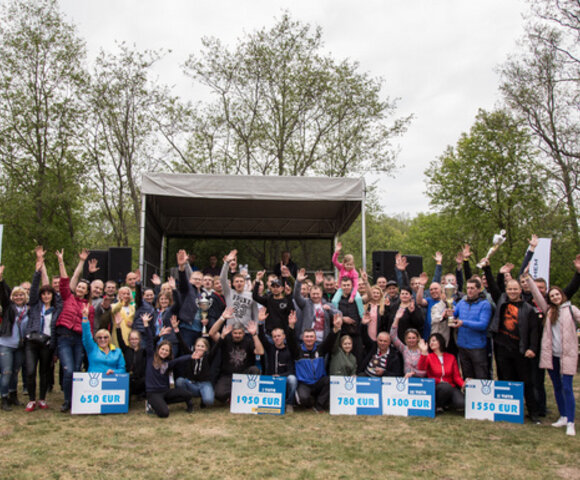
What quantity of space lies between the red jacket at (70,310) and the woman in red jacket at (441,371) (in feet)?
13.1

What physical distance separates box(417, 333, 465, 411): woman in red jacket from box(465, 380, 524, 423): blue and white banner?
0.81ft

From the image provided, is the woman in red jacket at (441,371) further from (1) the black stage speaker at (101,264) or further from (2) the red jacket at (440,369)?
(1) the black stage speaker at (101,264)

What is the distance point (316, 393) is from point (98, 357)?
2.55 meters

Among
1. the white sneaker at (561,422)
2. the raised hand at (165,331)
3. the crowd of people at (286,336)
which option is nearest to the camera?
the white sneaker at (561,422)

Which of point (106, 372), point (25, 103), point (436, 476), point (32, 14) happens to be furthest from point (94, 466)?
point (32, 14)

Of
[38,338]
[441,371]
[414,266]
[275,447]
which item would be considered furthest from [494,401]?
[38,338]

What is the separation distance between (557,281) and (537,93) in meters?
6.46

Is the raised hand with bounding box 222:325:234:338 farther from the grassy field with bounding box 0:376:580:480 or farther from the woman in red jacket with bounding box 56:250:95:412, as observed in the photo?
the woman in red jacket with bounding box 56:250:95:412

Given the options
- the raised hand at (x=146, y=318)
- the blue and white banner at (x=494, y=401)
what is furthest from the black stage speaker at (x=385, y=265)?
the raised hand at (x=146, y=318)

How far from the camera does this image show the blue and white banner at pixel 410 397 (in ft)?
18.3

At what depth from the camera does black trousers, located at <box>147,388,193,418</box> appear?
5430 mm

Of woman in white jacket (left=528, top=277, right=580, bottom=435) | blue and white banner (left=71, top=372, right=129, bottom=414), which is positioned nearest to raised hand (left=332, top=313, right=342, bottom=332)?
woman in white jacket (left=528, top=277, right=580, bottom=435)

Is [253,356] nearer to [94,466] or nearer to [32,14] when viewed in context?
[94,466]

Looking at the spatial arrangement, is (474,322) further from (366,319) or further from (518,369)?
(366,319)
